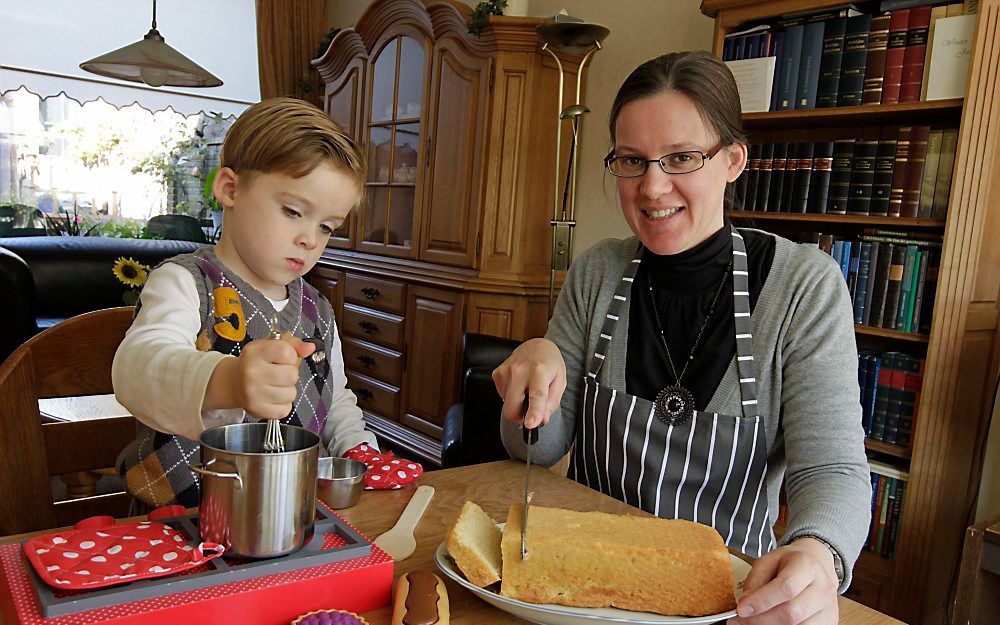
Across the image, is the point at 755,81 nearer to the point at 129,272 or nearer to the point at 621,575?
the point at 129,272

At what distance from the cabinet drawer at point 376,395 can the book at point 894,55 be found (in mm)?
2766

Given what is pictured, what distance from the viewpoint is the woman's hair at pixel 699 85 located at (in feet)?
4.31

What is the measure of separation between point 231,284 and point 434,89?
2892 mm

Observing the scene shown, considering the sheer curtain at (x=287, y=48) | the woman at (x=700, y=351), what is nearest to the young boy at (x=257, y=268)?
the woman at (x=700, y=351)

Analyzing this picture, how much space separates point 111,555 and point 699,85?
44.1 inches

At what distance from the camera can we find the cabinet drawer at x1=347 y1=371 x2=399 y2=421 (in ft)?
13.8

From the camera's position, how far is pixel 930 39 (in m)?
2.23

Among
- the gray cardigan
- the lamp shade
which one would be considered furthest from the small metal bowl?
the lamp shade

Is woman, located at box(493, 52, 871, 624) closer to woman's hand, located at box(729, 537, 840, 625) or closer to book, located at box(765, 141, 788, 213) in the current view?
woman's hand, located at box(729, 537, 840, 625)

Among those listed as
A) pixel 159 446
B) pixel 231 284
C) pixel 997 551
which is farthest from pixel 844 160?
pixel 159 446

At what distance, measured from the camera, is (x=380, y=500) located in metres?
1.08

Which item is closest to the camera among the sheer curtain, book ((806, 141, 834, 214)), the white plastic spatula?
the white plastic spatula

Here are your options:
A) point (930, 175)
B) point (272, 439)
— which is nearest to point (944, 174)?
point (930, 175)

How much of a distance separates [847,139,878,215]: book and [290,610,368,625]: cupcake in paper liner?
87.9 inches
